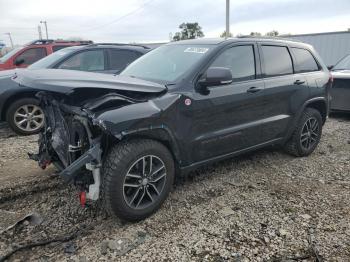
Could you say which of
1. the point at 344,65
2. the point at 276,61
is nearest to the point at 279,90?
the point at 276,61

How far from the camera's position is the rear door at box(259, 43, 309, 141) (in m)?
4.32

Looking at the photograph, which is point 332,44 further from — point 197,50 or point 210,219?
point 210,219

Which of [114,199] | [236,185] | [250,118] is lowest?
[236,185]

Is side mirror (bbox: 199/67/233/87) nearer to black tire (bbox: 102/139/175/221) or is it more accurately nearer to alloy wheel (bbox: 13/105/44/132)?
black tire (bbox: 102/139/175/221)

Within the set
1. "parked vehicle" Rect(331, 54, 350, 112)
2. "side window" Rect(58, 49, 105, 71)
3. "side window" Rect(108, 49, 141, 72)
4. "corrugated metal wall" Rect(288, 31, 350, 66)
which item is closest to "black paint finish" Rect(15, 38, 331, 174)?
"parked vehicle" Rect(331, 54, 350, 112)

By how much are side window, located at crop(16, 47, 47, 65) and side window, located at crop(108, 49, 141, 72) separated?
7.99 feet

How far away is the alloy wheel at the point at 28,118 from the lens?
244 inches

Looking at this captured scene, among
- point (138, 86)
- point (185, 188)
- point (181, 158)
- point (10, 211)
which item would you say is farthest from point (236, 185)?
point (10, 211)

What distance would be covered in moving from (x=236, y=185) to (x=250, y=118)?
864mm

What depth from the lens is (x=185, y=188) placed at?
4.02 meters

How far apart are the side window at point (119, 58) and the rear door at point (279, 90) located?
374 cm

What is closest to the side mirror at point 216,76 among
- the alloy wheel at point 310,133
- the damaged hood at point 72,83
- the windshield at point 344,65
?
the damaged hood at point 72,83

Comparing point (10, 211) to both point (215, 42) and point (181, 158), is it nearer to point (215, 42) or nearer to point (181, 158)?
point (181, 158)

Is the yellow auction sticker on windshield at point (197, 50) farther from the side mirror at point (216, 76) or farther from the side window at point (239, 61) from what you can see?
the side mirror at point (216, 76)
